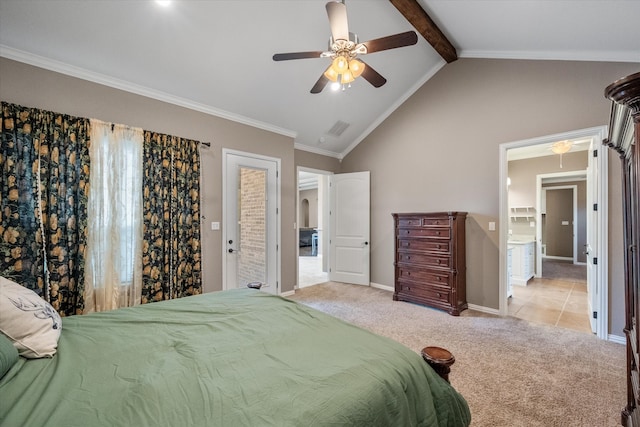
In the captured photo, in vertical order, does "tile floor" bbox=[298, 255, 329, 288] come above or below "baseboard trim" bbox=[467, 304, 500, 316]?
below

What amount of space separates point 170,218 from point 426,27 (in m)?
3.94

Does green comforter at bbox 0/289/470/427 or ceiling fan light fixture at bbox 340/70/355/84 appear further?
ceiling fan light fixture at bbox 340/70/355/84

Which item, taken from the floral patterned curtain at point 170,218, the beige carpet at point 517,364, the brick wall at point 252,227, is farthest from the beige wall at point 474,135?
the floral patterned curtain at point 170,218

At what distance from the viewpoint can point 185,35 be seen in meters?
2.74

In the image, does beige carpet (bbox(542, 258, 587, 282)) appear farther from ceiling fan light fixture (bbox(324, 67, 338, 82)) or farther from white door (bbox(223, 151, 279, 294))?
ceiling fan light fixture (bbox(324, 67, 338, 82))

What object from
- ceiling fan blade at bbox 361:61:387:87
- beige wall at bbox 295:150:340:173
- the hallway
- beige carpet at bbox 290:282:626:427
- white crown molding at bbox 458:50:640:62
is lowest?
beige carpet at bbox 290:282:626:427

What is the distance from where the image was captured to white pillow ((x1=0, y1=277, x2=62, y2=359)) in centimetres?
117

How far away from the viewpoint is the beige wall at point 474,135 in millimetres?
3156

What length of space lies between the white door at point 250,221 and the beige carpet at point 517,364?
118cm

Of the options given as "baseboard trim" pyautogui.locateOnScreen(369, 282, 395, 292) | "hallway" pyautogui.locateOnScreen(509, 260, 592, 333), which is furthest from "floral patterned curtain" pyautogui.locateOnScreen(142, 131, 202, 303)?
"hallway" pyautogui.locateOnScreen(509, 260, 592, 333)

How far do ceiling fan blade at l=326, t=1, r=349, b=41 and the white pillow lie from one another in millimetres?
2422

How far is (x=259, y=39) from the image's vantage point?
300cm

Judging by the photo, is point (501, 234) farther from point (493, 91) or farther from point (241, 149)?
point (241, 149)

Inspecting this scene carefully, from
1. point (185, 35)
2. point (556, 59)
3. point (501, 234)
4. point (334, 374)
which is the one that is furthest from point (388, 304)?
point (185, 35)
